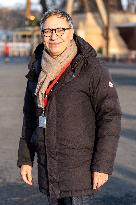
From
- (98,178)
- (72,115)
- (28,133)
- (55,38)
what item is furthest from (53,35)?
(98,178)

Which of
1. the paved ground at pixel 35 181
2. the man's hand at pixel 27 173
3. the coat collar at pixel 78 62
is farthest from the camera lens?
the paved ground at pixel 35 181

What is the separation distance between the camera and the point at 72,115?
3.32 metres

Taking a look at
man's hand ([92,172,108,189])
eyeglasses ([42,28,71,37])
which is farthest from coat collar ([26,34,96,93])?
man's hand ([92,172,108,189])

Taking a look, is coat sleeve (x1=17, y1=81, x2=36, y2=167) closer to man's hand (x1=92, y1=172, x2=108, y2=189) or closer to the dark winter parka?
the dark winter parka

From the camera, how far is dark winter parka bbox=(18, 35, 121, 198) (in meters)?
3.31

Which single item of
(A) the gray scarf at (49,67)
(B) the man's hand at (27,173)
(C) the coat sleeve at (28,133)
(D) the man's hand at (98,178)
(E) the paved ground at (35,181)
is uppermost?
(A) the gray scarf at (49,67)

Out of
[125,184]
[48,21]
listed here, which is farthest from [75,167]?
[125,184]

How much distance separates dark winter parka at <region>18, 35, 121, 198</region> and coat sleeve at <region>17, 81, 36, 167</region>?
0.28 m

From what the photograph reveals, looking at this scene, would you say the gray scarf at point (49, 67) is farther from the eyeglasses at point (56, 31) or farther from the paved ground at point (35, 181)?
the paved ground at point (35, 181)

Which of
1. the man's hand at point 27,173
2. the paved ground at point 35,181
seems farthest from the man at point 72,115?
the paved ground at point 35,181

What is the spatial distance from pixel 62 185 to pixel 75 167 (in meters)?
0.14

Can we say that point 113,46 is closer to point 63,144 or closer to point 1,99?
point 1,99

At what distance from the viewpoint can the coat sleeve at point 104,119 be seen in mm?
3311

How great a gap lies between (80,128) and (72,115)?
9 cm
